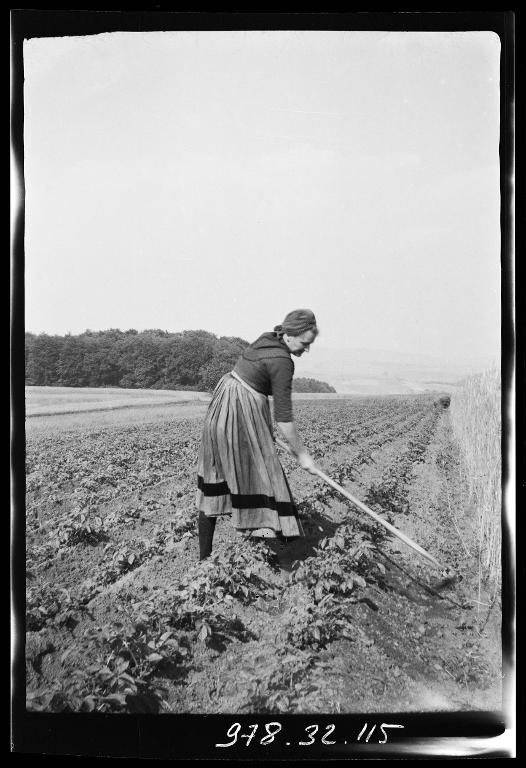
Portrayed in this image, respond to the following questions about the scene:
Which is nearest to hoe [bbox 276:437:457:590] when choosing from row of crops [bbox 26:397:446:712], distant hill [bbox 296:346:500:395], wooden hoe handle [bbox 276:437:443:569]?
wooden hoe handle [bbox 276:437:443:569]

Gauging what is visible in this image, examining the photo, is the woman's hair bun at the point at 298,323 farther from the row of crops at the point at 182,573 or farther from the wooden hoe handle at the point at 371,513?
the wooden hoe handle at the point at 371,513

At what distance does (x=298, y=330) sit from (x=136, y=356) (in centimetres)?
99

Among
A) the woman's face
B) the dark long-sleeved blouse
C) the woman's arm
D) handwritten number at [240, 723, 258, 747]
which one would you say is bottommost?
handwritten number at [240, 723, 258, 747]

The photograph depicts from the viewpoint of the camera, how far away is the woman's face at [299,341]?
11.8 feet

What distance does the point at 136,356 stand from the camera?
12.1 feet

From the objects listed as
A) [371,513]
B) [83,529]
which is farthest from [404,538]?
[83,529]

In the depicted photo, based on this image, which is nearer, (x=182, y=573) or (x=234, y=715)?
(x=234, y=715)

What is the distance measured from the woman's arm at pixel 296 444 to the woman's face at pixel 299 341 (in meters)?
0.43

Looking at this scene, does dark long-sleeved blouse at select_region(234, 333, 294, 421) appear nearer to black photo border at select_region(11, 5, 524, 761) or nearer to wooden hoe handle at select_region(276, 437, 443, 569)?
wooden hoe handle at select_region(276, 437, 443, 569)

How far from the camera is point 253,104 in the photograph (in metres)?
3.65

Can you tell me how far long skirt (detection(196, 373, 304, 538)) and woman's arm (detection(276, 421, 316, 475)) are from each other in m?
0.11

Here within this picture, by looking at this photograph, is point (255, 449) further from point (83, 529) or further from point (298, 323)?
point (83, 529)

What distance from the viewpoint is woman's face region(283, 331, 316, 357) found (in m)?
3.61

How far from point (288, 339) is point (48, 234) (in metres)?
1.58
